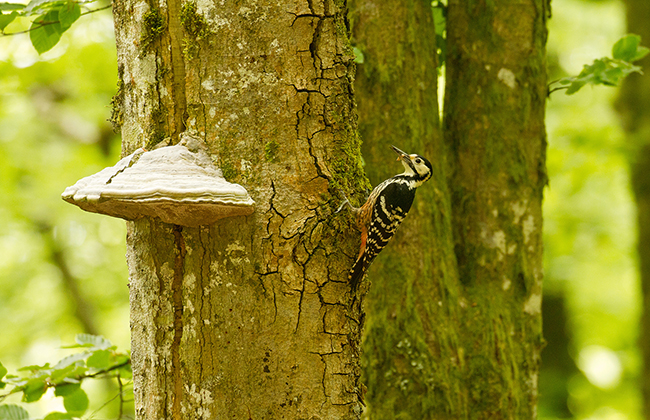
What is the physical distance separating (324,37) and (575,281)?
1206 centimetres

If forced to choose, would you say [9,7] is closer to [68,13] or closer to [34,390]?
[68,13]

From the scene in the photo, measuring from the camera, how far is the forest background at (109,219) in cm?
656

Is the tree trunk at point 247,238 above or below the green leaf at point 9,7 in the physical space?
below

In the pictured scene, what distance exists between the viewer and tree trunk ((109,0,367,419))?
5.40ft

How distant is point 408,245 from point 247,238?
1410 millimetres

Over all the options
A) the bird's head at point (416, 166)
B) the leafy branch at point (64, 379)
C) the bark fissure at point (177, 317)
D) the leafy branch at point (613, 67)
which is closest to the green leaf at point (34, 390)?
the leafy branch at point (64, 379)

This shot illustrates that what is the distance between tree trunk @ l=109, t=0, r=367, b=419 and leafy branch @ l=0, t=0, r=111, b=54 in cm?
70

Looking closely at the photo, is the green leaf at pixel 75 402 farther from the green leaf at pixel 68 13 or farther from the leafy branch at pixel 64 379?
the green leaf at pixel 68 13

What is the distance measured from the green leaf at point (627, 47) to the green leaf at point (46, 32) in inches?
116

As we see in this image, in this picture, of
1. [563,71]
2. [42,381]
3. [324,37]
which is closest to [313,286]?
[324,37]

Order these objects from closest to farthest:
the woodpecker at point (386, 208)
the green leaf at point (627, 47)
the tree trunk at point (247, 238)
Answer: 1. the tree trunk at point (247, 238)
2. the woodpecker at point (386, 208)
3. the green leaf at point (627, 47)

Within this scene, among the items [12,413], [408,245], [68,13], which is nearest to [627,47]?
[408,245]

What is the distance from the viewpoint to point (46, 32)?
251 cm

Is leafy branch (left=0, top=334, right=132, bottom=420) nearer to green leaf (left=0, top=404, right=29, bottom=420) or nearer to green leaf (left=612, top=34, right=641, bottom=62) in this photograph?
green leaf (left=0, top=404, right=29, bottom=420)
